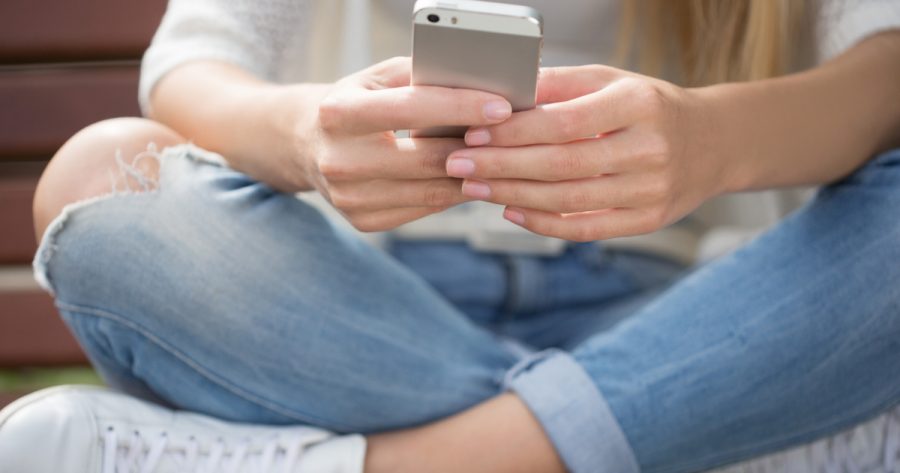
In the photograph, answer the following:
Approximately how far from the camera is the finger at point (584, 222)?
546 millimetres

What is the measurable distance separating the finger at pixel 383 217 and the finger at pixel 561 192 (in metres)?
0.05

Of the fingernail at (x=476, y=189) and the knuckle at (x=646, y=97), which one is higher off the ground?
the knuckle at (x=646, y=97)

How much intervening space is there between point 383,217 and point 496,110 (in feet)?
0.40

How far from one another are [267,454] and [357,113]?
0.91ft

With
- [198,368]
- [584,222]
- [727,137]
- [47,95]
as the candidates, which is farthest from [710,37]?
[47,95]

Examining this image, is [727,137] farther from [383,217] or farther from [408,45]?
[408,45]

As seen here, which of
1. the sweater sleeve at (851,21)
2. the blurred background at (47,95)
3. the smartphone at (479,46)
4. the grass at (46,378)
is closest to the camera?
the smartphone at (479,46)

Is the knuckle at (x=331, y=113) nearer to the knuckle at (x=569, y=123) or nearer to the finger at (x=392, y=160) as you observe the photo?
the finger at (x=392, y=160)

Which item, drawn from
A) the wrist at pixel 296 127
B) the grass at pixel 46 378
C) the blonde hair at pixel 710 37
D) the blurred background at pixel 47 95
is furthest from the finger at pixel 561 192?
A: the grass at pixel 46 378

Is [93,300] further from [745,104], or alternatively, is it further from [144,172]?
[745,104]

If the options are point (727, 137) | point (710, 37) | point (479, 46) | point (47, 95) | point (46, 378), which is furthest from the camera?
point (46, 378)

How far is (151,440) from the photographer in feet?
2.02

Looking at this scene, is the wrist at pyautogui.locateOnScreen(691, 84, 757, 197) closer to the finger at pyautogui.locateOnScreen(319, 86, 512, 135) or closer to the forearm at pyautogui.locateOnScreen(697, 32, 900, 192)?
the forearm at pyautogui.locateOnScreen(697, 32, 900, 192)

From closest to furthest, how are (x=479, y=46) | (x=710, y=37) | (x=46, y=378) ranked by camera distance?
(x=479, y=46), (x=710, y=37), (x=46, y=378)
